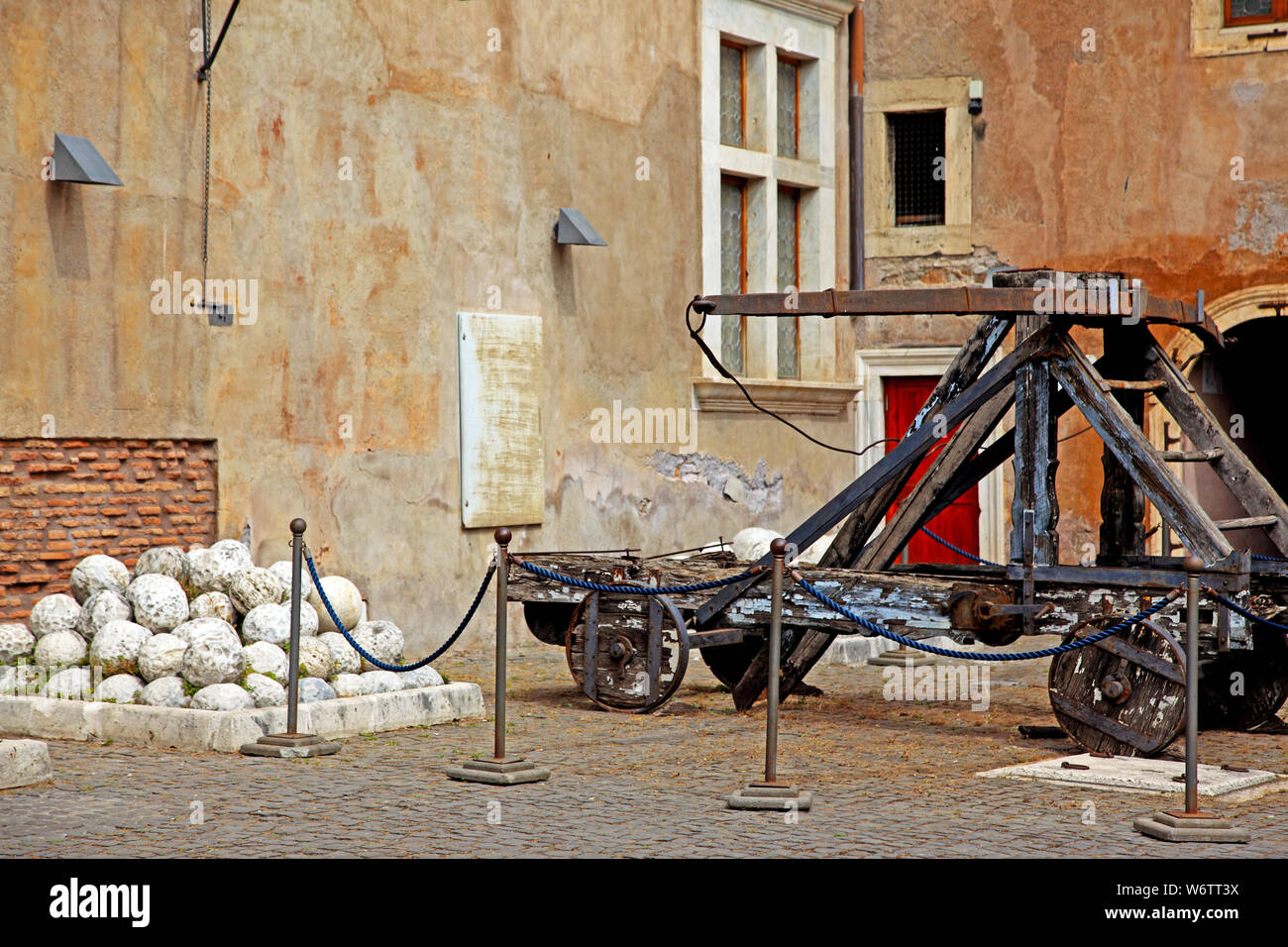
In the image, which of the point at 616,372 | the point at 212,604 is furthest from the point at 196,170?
the point at 616,372

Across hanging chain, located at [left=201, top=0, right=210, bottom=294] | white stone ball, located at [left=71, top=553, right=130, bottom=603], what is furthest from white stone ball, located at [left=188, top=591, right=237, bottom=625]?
hanging chain, located at [left=201, top=0, right=210, bottom=294]

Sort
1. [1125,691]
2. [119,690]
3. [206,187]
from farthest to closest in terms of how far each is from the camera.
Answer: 1. [206,187]
2. [119,690]
3. [1125,691]

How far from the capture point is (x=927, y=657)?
12555 mm

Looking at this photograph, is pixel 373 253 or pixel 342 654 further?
pixel 373 253

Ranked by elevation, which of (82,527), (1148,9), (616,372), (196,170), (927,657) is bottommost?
(927,657)

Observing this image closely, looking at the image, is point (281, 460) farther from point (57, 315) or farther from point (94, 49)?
point (94, 49)

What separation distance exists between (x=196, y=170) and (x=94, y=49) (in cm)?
100

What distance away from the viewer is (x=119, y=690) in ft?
29.6

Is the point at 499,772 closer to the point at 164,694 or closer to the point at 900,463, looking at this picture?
the point at 164,694

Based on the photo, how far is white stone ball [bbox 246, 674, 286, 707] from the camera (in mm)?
8953

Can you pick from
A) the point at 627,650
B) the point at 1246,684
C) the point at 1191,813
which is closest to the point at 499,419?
the point at 627,650

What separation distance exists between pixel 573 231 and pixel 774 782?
7582 millimetres

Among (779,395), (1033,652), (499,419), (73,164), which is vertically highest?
(73,164)

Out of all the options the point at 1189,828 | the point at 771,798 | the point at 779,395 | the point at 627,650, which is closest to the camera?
the point at 1189,828
